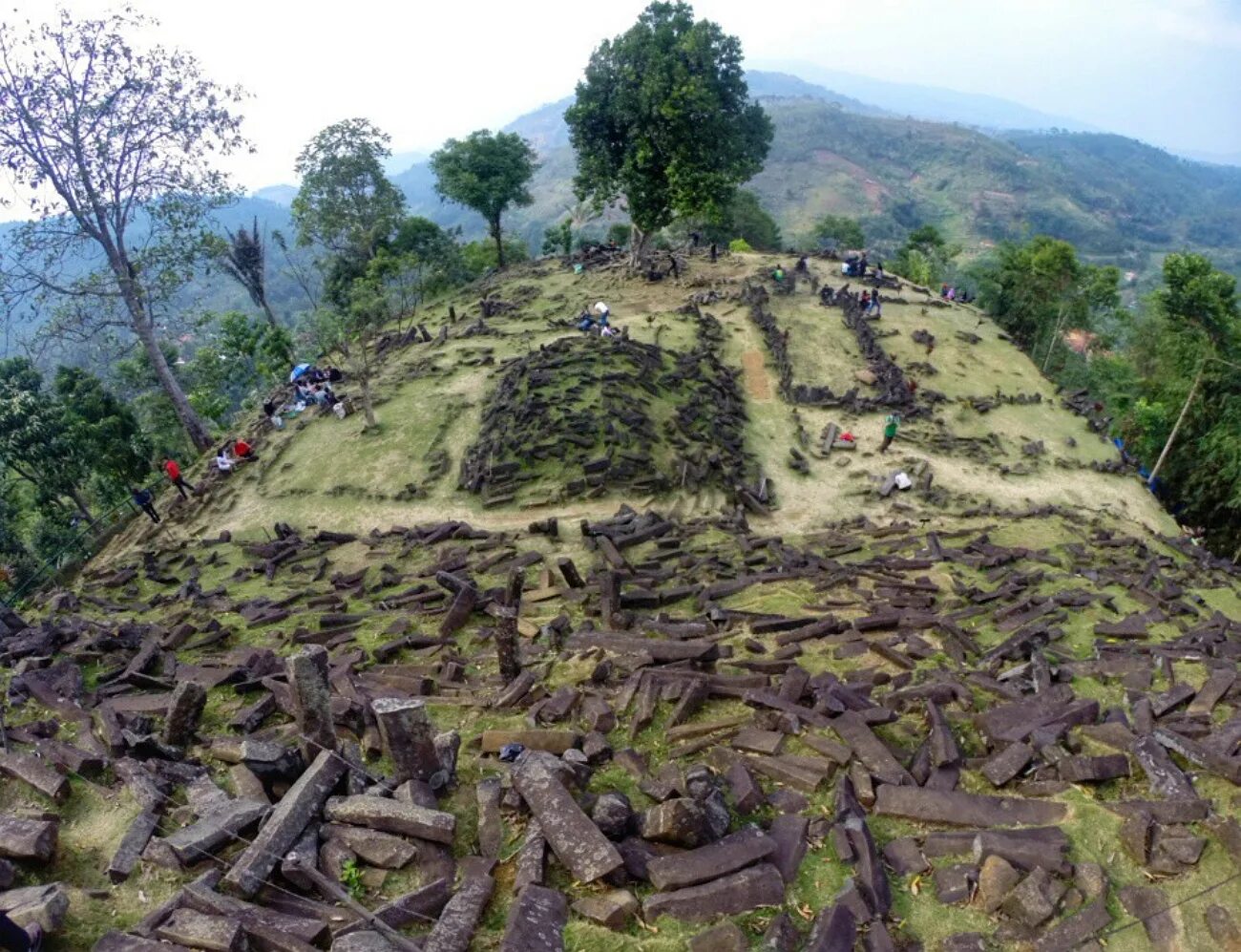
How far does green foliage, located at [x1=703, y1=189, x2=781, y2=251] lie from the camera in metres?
59.1

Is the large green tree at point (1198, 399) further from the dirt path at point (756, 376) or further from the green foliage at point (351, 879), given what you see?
the green foliage at point (351, 879)

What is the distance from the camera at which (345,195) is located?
43.2 m

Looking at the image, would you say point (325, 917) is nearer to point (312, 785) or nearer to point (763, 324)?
point (312, 785)

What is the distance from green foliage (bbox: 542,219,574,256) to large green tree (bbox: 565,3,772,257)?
16.2 meters

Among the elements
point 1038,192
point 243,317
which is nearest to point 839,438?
point 243,317

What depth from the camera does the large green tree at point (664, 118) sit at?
109 feet

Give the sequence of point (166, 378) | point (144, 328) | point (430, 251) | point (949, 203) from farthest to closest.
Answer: point (949, 203)
point (430, 251)
point (166, 378)
point (144, 328)

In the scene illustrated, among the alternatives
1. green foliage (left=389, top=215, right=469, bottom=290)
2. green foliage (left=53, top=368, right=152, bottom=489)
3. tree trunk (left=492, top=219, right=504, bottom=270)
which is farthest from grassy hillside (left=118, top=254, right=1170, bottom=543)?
tree trunk (left=492, top=219, right=504, bottom=270)

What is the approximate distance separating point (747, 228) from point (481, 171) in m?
26.0

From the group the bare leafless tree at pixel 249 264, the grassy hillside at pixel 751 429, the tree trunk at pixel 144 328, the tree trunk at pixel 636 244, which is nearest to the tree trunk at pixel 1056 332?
the grassy hillside at pixel 751 429

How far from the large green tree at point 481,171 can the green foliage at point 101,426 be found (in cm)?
2503

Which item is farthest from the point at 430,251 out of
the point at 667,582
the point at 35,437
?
the point at 667,582

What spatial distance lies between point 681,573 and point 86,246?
28.1 m

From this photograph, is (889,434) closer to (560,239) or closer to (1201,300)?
(1201,300)
